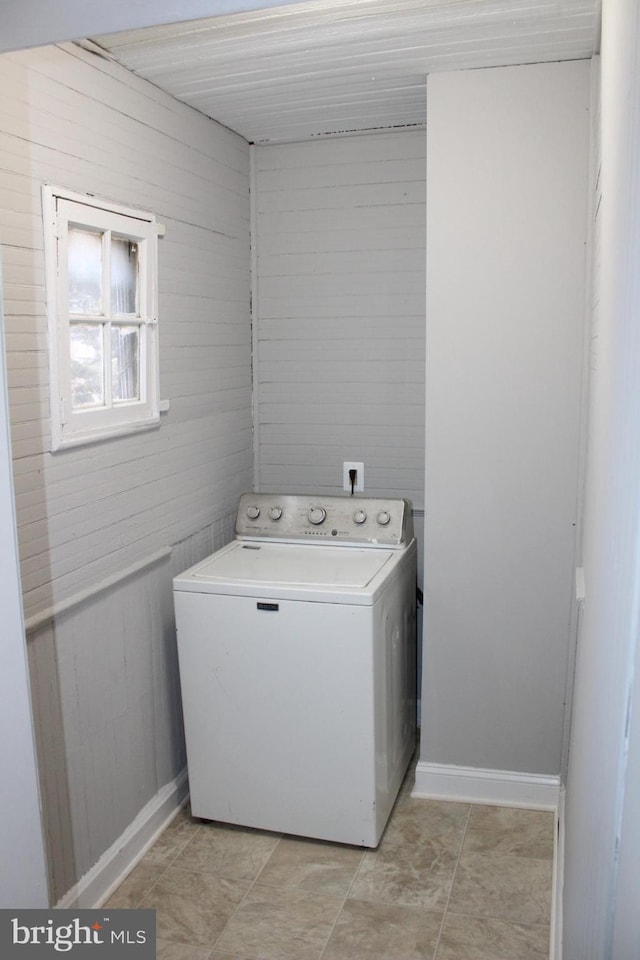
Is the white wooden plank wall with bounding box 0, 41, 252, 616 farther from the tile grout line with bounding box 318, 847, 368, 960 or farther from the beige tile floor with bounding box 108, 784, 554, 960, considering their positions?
the tile grout line with bounding box 318, 847, 368, 960

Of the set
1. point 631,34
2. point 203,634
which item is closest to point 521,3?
point 631,34

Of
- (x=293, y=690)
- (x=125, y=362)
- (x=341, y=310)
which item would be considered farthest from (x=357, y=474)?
(x=125, y=362)

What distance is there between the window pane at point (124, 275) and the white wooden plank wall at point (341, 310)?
0.95 m

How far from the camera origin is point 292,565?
2947 millimetres

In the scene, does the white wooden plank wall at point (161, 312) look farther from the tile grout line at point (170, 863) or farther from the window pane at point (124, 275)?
the tile grout line at point (170, 863)

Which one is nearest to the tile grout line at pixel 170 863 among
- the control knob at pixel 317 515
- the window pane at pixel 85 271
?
the control knob at pixel 317 515

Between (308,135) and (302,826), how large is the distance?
2582 millimetres

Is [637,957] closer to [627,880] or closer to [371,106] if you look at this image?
[627,880]

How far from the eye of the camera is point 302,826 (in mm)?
2838

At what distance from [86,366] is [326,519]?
1123 millimetres

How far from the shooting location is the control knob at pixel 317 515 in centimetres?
320

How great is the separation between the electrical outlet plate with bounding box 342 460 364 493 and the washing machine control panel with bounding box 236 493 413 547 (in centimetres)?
36

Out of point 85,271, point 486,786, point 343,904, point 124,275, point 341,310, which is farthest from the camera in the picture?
point 341,310

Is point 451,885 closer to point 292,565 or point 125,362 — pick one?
point 292,565
